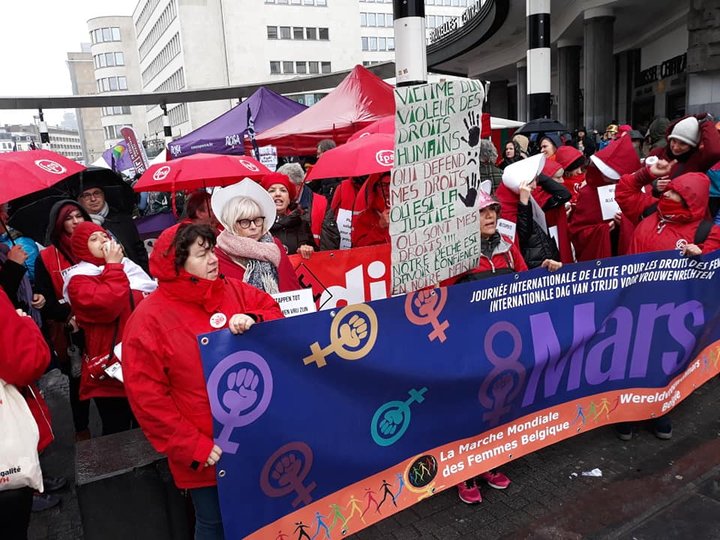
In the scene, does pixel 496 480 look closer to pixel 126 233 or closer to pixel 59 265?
pixel 59 265

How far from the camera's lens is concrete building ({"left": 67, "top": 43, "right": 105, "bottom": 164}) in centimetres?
10747

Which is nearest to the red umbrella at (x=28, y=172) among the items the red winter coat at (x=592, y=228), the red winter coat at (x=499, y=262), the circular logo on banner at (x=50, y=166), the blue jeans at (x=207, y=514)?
the circular logo on banner at (x=50, y=166)

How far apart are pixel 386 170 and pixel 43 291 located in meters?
2.50

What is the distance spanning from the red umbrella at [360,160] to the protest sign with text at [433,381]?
1.57m

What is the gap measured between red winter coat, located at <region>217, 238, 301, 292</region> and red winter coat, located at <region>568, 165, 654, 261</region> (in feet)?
9.14

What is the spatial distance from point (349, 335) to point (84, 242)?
71.1 inches

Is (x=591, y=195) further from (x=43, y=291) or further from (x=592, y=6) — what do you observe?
(x=592, y=6)

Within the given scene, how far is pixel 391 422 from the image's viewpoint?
111 inches

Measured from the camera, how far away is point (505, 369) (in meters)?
3.16

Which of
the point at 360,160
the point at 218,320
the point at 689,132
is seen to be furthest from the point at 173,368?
the point at 689,132

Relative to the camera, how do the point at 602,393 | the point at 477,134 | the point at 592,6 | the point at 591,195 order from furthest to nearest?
the point at 592,6
the point at 591,195
the point at 602,393
the point at 477,134

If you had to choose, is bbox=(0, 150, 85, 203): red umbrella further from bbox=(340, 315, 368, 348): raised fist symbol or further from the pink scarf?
bbox=(340, 315, 368, 348): raised fist symbol

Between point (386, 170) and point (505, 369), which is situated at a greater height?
point (386, 170)

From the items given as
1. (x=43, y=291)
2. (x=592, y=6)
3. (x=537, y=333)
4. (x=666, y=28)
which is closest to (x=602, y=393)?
(x=537, y=333)
